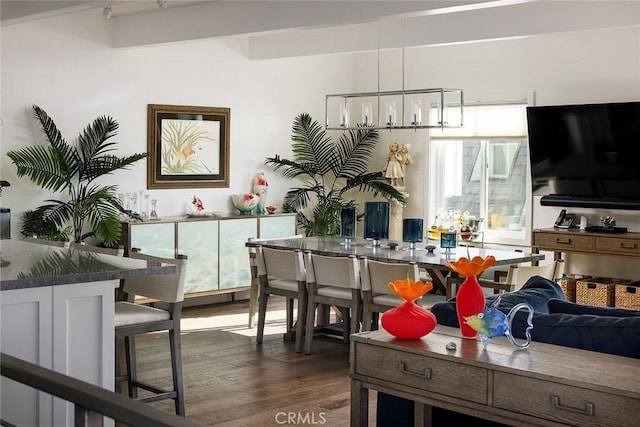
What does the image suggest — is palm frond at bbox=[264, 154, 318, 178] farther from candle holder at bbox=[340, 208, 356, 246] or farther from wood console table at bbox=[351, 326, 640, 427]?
wood console table at bbox=[351, 326, 640, 427]

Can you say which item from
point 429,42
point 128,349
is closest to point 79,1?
point 128,349

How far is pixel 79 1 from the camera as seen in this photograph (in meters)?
5.69

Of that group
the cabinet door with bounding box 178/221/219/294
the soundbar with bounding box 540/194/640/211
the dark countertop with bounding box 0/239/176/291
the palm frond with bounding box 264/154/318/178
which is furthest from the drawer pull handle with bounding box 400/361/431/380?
the palm frond with bounding box 264/154/318/178

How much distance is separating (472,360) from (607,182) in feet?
17.5

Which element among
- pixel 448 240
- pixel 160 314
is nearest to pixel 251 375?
pixel 160 314

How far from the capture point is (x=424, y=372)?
3.35 m

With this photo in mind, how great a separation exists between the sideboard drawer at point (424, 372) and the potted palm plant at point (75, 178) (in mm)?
4504

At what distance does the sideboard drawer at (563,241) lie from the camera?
8008 millimetres

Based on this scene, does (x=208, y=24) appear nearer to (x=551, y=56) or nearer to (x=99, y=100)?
(x=99, y=100)

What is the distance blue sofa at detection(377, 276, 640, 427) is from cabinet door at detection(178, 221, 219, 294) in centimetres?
470

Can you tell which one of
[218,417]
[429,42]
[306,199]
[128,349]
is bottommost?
[218,417]

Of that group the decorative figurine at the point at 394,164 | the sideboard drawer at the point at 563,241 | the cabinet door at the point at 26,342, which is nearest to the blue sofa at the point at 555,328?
the cabinet door at the point at 26,342

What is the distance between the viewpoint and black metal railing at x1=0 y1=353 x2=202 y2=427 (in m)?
1.49

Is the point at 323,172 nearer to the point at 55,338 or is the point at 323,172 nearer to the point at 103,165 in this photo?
the point at 103,165
